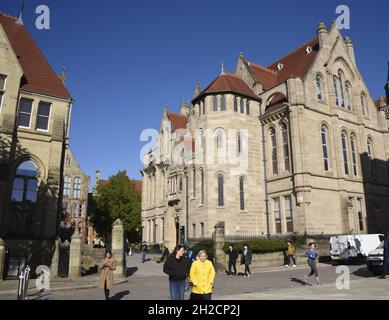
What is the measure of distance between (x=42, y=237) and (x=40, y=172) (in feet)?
13.6

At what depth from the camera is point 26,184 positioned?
72.6 feet

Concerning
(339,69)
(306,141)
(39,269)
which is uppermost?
(339,69)

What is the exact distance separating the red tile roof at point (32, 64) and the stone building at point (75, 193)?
1319 inches

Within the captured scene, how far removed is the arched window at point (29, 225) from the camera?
21750 mm

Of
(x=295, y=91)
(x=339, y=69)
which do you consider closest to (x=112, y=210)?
(x=295, y=91)

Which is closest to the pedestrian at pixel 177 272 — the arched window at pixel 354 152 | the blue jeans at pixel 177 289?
the blue jeans at pixel 177 289

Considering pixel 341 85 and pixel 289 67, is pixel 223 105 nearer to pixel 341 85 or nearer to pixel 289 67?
pixel 289 67

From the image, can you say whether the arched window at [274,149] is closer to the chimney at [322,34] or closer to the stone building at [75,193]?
the chimney at [322,34]

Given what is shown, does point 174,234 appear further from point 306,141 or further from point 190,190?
point 306,141

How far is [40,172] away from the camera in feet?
73.5

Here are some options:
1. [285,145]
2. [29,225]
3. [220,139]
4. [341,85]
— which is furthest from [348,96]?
[29,225]

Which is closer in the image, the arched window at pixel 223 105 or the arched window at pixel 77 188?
the arched window at pixel 223 105

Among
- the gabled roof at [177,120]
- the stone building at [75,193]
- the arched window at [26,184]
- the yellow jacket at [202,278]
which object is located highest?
the gabled roof at [177,120]

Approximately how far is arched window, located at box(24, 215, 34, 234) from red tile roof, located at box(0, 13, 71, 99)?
8.47 metres
